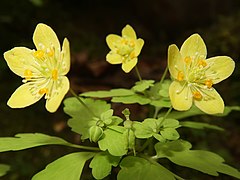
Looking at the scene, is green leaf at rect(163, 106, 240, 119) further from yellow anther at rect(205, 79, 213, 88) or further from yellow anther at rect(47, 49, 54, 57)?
yellow anther at rect(47, 49, 54, 57)

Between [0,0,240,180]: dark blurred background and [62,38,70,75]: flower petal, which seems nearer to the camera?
[62,38,70,75]: flower petal

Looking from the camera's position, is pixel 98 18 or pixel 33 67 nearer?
pixel 33 67

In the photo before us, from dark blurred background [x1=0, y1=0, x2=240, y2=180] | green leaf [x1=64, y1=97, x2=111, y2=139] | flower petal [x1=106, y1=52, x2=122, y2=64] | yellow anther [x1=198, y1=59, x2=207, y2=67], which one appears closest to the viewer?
yellow anther [x1=198, y1=59, x2=207, y2=67]

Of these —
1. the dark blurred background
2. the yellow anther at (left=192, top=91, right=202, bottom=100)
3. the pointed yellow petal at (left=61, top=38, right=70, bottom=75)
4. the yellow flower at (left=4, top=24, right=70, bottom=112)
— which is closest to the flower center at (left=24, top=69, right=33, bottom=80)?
the yellow flower at (left=4, top=24, right=70, bottom=112)

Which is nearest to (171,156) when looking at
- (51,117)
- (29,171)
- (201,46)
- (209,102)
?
(209,102)

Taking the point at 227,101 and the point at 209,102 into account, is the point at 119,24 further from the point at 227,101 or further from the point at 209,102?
the point at 209,102

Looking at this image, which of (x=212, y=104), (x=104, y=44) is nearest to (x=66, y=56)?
(x=212, y=104)
